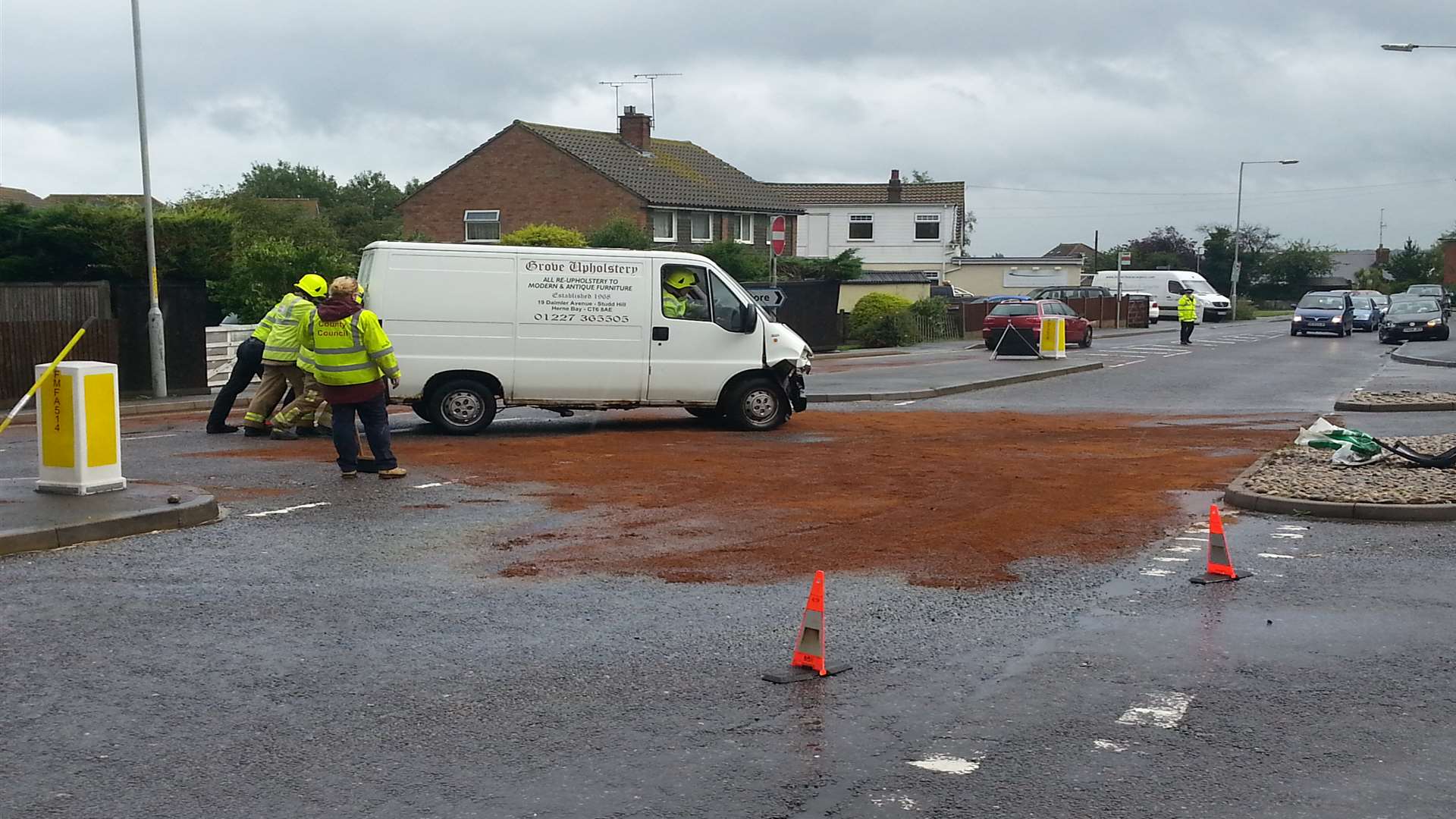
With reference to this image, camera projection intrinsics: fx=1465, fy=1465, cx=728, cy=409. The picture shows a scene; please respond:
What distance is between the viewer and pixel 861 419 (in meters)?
18.9

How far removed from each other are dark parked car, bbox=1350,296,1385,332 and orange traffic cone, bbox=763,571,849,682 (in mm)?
50589

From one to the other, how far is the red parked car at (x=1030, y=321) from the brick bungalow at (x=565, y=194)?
1603cm

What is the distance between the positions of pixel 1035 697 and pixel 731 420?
1110cm

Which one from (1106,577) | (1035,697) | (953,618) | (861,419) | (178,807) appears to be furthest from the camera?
(861,419)

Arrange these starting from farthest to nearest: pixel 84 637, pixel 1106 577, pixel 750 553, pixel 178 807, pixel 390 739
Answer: pixel 750 553 → pixel 1106 577 → pixel 84 637 → pixel 390 739 → pixel 178 807

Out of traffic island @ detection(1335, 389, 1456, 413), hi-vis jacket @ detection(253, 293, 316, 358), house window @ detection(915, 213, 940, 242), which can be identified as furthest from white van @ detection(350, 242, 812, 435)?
house window @ detection(915, 213, 940, 242)

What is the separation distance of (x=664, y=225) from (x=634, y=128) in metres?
6.40

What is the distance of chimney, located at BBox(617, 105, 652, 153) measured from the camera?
5738 centimetres

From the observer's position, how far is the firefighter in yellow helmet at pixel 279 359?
15.4 m

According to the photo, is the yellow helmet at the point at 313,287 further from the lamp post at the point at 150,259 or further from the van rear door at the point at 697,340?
the lamp post at the point at 150,259

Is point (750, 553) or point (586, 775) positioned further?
point (750, 553)

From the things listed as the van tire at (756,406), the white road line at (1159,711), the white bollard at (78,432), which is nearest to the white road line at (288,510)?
the white bollard at (78,432)

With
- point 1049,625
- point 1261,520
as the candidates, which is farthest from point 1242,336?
point 1049,625

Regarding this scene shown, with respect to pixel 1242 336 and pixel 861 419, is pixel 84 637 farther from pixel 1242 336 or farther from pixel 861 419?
pixel 1242 336
